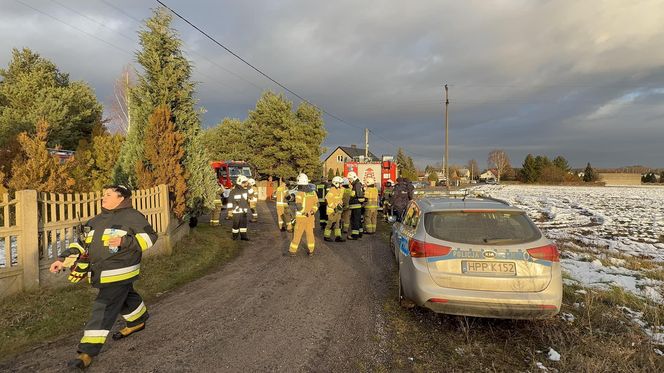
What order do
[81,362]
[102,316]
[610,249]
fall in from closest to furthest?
1. [81,362]
2. [102,316]
3. [610,249]

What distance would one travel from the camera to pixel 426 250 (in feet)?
13.5

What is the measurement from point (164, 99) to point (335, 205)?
5.00 metres

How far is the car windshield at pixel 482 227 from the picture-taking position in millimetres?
4070

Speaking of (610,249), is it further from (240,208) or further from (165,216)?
(165,216)

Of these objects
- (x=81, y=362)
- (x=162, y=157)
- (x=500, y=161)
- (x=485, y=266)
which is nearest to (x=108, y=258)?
(x=81, y=362)

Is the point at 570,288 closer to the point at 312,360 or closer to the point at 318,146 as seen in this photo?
the point at 312,360

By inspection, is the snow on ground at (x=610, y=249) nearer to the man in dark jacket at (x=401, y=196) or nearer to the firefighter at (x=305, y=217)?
the man in dark jacket at (x=401, y=196)

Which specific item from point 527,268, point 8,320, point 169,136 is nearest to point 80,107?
point 169,136

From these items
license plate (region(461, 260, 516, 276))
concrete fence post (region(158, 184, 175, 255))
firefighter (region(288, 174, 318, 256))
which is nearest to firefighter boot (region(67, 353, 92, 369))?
license plate (region(461, 260, 516, 276))

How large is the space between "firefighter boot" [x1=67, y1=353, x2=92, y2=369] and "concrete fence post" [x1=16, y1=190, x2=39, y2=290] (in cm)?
245

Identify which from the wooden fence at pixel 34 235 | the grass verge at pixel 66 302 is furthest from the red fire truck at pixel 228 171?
the wooden fence at pixel 34 235

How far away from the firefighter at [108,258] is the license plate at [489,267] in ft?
10.8

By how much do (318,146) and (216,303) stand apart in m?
30.6

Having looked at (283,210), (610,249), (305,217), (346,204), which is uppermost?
(346,204)
